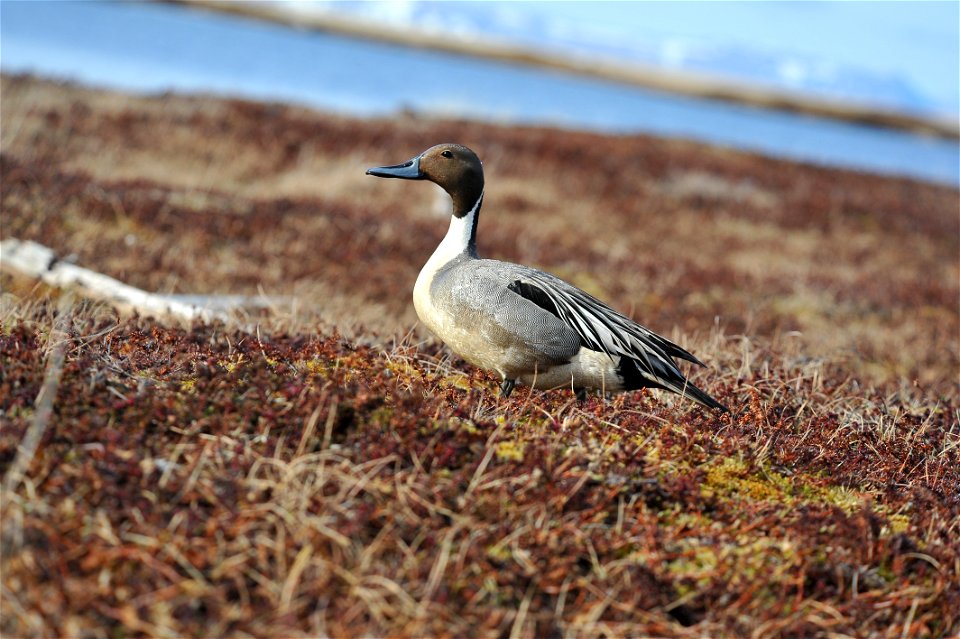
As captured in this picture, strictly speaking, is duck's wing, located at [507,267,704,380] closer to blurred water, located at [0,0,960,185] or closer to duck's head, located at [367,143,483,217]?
duck's head, located at [367,143,483,217]

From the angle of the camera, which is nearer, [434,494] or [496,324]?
[434,494]

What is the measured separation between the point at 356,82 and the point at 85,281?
34.6 m

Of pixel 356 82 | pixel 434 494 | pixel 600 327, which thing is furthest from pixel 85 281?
pixel 356 82

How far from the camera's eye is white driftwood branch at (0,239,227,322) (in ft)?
21.6

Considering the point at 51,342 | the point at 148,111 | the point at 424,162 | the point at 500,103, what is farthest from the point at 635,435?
the point at 500,103

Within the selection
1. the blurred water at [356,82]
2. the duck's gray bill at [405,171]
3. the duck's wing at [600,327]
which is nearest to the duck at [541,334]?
the duck's wing at [600,327]

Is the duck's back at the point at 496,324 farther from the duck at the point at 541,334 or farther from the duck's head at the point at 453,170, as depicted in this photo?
the duck's head at the point at 453,170

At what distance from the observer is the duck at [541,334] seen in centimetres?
426

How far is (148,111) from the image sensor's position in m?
18.5

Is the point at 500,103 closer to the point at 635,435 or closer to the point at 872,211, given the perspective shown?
the point at 872,211

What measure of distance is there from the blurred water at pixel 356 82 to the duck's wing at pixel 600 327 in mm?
17848

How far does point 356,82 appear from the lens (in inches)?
1575

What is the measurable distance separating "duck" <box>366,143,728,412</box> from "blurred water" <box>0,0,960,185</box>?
1768 centimetres

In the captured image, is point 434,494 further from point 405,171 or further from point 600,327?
point 405,171
